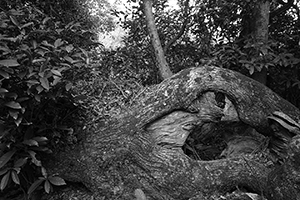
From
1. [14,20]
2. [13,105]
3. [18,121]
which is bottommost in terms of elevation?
[18,121]

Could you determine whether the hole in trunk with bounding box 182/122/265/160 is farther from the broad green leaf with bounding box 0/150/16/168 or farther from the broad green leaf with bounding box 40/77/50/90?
the broad green leaf with bounding box 0/150/16/168

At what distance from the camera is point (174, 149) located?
2.60 metres

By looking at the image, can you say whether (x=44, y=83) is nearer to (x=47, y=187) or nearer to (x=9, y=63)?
(x=9, y=63)

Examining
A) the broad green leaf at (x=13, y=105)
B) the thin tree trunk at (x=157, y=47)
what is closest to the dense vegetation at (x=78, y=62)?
the broad green leaf at (x=13, y=105)

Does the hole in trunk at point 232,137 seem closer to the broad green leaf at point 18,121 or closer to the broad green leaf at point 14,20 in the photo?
the broad green leaf at point 18,121

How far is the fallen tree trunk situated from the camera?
2.49 metres

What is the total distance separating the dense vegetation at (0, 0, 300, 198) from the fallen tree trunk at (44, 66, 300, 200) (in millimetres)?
230

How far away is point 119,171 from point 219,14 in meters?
2.54

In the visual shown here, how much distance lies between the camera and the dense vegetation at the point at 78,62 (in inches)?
82.7

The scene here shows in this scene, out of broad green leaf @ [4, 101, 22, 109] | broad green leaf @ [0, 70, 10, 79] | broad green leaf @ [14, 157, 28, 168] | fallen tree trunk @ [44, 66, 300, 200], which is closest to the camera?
broad green leaf @ [0, 70, 10, 79]

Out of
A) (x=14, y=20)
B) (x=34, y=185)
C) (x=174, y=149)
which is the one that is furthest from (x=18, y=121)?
(x=174, y=149)

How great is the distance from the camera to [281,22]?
148 inches

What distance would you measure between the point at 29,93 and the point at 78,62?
503mm

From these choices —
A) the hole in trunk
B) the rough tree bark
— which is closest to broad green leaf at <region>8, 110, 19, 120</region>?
the hole in trunk
